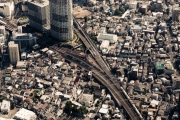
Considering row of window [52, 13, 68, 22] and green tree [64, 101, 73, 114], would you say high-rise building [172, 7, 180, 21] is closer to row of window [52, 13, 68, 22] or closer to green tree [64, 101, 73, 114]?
row of window [52, 13, 68, 22]

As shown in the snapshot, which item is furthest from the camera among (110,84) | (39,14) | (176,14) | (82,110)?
(176,14)

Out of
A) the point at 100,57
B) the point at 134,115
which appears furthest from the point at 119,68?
the point at 134,115

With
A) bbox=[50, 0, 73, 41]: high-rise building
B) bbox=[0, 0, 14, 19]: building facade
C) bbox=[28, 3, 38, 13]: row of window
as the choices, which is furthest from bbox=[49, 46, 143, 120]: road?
bbox=[0, 0, 14, 19]: building facade

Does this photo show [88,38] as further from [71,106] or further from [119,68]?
[71,106]

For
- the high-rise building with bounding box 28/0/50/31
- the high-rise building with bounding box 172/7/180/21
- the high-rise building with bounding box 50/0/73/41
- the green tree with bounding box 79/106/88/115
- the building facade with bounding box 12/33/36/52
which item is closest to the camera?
the green tree with bounding box 79/106/88/115

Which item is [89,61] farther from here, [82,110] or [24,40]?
[82,110]

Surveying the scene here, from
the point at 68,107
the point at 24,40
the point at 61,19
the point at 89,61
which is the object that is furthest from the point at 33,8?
the point at 68,107

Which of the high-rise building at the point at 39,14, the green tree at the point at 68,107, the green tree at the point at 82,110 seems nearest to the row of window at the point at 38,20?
the high-rise building at the point at 39,14
